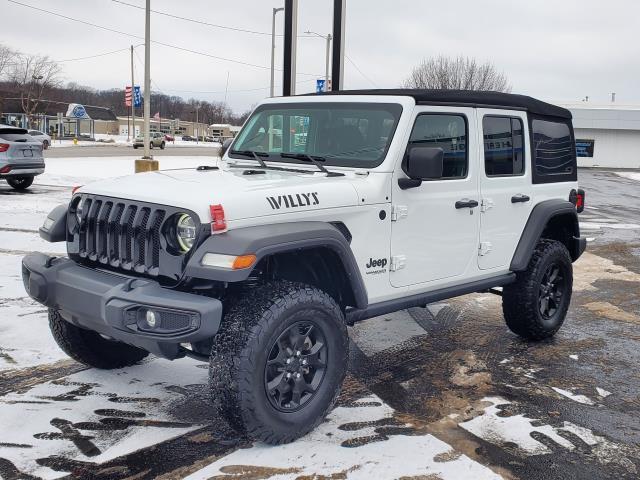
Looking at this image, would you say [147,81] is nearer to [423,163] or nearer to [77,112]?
[423,163]

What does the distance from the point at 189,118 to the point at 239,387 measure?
15326 centimetres

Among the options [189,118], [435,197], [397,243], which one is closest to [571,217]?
[435,197]

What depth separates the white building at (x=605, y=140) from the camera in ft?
166

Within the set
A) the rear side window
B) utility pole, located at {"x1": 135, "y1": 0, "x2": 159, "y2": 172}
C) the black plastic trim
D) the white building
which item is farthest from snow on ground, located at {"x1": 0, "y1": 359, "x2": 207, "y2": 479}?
the white building

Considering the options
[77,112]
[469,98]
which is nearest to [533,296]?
[469,98]

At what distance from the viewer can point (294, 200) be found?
3746 millimetres

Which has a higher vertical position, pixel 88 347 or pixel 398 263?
pixel 398 263

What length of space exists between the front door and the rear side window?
967 millimetres

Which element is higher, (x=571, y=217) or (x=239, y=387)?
(x=571, y=217)

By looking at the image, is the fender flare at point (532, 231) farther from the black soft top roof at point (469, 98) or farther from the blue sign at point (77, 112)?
the blue sign at point (77, 112)

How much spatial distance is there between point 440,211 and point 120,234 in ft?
6.93

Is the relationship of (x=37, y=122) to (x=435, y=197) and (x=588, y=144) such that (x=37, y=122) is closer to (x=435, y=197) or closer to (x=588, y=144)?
(x=588, y=144)

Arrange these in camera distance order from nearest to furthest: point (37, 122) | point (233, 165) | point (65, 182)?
point (233, 165)
point (65, 182)
point (37, 122)

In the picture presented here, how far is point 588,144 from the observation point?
168 feet
